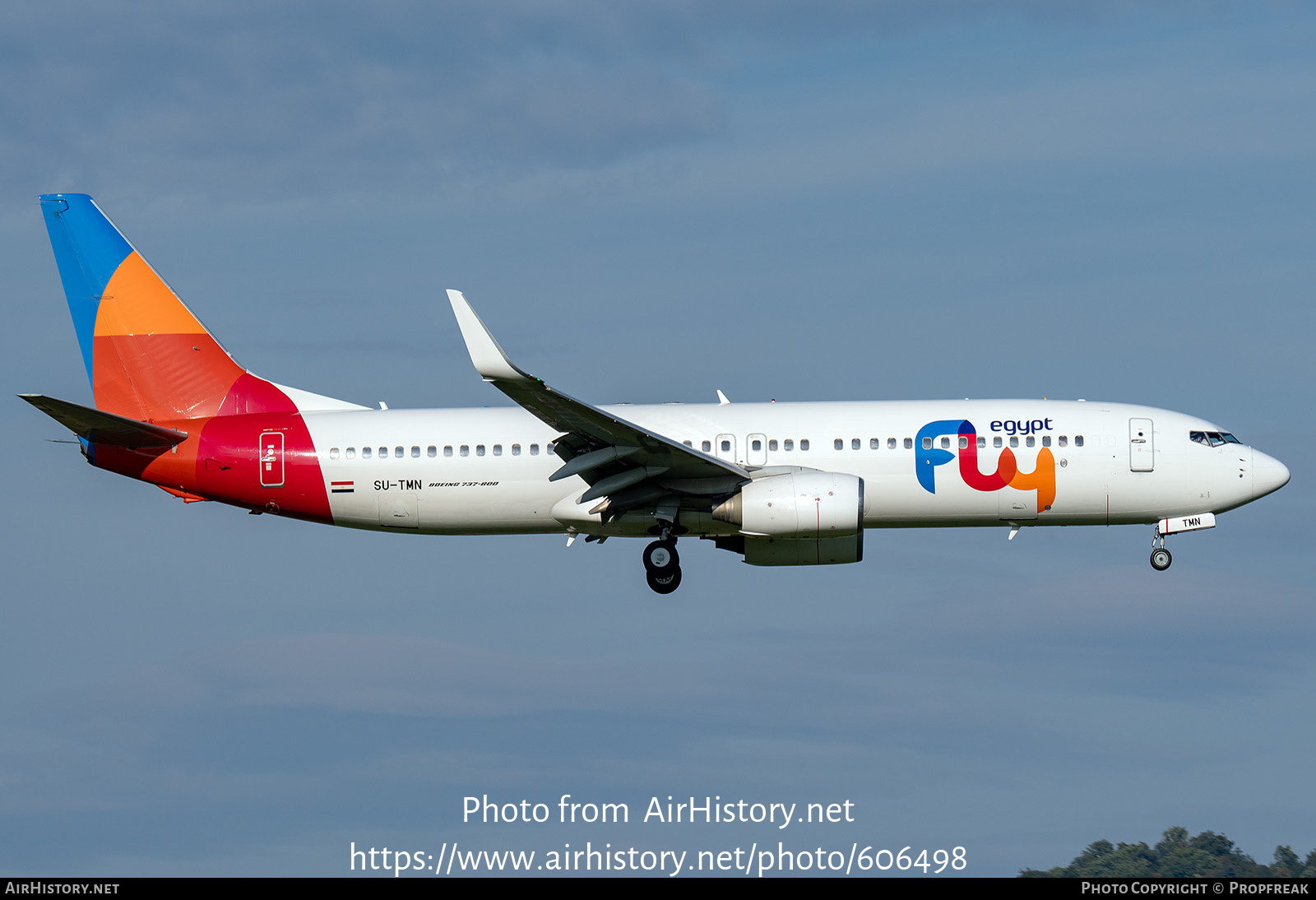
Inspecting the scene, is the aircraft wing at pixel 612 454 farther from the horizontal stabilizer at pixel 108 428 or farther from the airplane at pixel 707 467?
the horizontal stabilizer at pixel 108 428

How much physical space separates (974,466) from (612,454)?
28.3 feet

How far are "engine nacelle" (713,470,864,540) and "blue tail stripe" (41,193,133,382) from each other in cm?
1801

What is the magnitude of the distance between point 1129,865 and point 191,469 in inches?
2328

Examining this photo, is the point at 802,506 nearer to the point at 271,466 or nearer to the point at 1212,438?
the point at 1212,438

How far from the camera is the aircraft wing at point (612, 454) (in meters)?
31.2

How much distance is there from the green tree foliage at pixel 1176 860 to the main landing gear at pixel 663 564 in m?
46.3

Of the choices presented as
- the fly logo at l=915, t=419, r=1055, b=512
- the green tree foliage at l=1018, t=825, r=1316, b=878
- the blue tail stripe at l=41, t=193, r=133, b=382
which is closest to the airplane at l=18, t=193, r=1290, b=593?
the fly logo at l=915, t=419, r=1055, b=512

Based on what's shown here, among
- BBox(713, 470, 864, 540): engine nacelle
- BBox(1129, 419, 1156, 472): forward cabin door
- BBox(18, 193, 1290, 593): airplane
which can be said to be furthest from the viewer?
BBox(1129, 419, 1156, 472): forward cabin door

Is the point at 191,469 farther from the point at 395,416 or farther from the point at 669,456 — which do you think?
the point at 669,456

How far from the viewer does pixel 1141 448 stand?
1404 inches

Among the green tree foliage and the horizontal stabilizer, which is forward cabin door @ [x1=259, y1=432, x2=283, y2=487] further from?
the green tree foliage

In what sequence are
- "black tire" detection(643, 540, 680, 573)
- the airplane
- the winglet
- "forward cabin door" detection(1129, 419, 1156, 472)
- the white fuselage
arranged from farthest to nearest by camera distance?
"black tire" detection(643, 540, 680, 573) < "forward cabin door" detection(1129, 419, 1156, 472) < the white fuselage < the airplane < the winglet

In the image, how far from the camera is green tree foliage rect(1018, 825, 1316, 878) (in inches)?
2960

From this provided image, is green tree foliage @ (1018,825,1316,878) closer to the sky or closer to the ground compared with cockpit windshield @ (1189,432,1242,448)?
closer to the ground
